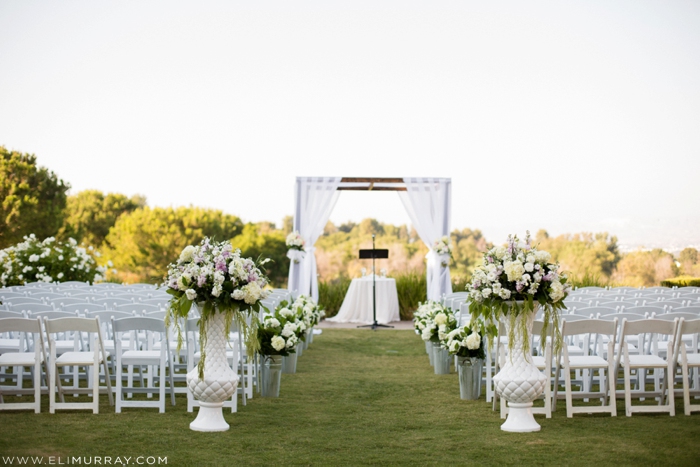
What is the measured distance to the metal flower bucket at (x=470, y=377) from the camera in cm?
670

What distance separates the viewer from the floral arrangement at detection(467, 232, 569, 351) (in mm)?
5137

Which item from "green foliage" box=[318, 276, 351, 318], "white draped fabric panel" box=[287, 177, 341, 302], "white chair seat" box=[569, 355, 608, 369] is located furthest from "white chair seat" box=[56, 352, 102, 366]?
"green foliage" box=[318, 276, 351, 318]

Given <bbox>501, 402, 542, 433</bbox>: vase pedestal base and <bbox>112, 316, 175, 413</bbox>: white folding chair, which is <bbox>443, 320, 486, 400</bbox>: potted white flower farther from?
<bbox>112, 316, 175, 413</bbox>: white folding chair

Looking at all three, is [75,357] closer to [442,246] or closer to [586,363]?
[586,363]

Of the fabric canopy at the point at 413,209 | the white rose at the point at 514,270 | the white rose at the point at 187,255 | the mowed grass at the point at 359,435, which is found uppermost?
the fabric canopy at the point at 413,209

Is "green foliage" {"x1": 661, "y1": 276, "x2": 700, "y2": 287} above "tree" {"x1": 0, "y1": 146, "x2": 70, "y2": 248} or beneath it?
beneath

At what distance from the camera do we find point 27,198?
23.9 m

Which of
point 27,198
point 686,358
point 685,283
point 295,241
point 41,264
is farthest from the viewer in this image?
point 27,198

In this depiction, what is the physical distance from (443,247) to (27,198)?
15931 mm

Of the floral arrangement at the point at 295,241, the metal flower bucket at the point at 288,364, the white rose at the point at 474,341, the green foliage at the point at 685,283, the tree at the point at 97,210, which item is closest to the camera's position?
the white rose at the point at 474,341

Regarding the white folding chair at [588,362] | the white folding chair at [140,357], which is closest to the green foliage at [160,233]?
the white folding chair at [140,357]

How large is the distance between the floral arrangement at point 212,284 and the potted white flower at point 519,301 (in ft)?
5.32

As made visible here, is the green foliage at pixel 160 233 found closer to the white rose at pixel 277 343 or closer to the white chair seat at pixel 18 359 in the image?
the white rose at pixel 277 343

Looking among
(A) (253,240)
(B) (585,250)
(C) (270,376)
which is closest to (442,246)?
(C) (270,376)
